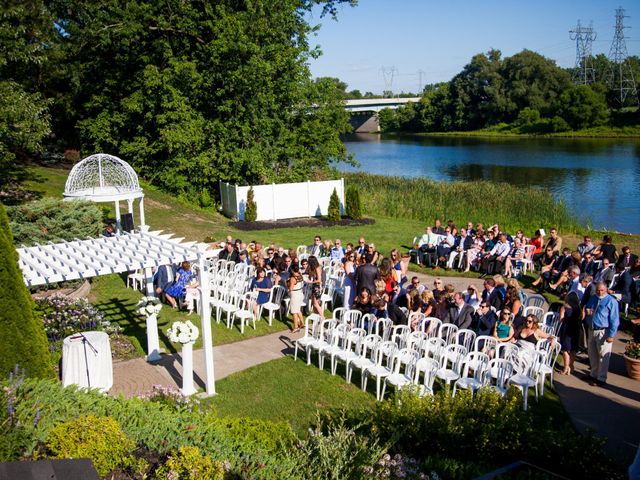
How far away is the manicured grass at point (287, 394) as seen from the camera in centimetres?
883

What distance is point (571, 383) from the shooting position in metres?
9.87

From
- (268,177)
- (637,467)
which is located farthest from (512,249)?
(268,177)

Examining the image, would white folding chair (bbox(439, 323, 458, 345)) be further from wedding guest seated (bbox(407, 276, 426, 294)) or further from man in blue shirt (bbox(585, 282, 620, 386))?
man in blue shirt (bbox(585, 282, 620, 386))

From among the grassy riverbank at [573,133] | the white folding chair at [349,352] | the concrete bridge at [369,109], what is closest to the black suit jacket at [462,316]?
the white folding chair at [349,352]

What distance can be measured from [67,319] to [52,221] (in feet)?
17.6

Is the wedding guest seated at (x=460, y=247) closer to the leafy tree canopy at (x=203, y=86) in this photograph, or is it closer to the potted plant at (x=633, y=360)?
the potted plant at (x=633, y=360)

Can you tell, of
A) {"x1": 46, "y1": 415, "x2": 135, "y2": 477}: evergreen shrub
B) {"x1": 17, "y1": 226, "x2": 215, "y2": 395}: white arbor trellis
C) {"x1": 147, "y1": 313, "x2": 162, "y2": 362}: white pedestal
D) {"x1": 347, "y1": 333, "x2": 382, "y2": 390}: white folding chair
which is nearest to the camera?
{"x1": 46, "y1": 415, "x2": 135, "y2": 477}: evergreen shrub

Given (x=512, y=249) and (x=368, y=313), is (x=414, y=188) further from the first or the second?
(x=368, y=313)

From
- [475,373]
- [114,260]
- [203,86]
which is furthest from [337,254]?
[203,86]

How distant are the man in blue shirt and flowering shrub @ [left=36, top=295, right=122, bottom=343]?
9.45 m

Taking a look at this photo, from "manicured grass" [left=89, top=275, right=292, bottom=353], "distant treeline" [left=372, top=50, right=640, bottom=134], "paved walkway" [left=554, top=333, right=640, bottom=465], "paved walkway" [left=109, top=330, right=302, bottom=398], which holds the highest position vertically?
"distant treeline" [left=372, top=50, right=640, bottom=134]

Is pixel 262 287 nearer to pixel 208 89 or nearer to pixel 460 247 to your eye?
pixel 460 247

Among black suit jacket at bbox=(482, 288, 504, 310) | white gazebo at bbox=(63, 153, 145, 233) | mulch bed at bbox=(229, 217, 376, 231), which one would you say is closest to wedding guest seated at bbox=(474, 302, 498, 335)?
Answer: black suit jacket at bbox=(482, 288, 504, 310)

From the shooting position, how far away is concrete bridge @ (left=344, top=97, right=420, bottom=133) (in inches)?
3862
